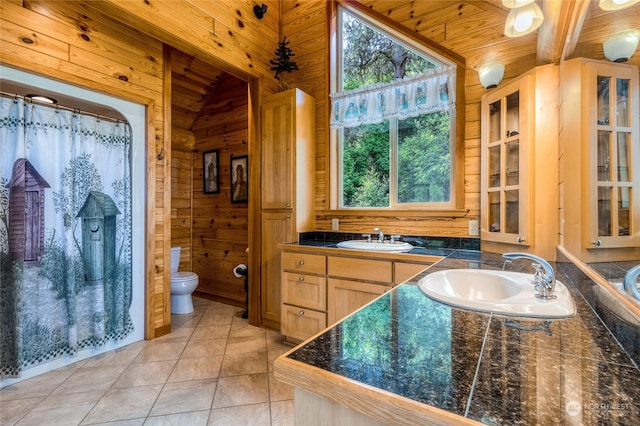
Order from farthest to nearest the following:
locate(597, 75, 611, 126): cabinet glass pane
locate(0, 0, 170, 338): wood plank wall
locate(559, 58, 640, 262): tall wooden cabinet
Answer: locate(0, 0, 170, 338): wood plank wall < locate(597, 75, 611, 126): cabinet glass pane < locate(559, 58, 640, 262): tall wooden cabinet

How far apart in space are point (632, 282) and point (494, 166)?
150 centimetres

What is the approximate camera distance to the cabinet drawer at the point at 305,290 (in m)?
2.32

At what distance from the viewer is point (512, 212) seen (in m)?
1.88

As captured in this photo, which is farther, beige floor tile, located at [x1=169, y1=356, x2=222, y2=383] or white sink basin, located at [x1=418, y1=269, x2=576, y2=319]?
beige floor tile, located at [x1=169, y1=356, x2=222, y2=383]

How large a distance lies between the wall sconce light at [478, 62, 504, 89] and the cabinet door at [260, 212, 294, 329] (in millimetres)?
1828

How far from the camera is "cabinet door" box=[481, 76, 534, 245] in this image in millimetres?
1791

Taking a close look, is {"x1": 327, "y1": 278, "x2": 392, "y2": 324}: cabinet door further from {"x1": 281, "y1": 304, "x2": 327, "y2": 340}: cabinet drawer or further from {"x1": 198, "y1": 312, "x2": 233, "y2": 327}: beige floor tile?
{"x1": 198, "y1": 312, "x2": 233, "y2": 327}: beige floor tile

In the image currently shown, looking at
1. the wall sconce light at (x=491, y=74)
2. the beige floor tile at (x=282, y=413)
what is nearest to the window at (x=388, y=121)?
the wall sconce light at (x=491, y=74)

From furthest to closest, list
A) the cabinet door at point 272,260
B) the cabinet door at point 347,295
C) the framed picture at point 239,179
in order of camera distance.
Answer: the framed picture at point 239,179
the cabinet door at point 272,260
the cabinet door at point 347,295

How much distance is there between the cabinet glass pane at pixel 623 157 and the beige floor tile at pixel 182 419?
202cm

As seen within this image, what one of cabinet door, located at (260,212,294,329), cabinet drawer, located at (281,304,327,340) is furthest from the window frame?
cabinet drawer, located at (281,304,327,340)

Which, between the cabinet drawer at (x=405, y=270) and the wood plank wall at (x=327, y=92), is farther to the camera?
the wood plank wall at (x=327, y=92)

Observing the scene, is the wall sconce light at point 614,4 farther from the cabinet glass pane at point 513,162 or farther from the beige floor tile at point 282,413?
the beige floor tile at point 282,413

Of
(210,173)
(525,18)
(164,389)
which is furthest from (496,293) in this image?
(210,173)
